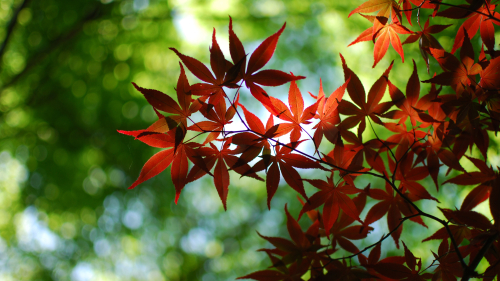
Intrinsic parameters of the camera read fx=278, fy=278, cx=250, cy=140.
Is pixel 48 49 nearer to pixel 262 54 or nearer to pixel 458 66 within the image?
pixel 262 54

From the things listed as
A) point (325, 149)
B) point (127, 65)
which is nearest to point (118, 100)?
point (127, 65)

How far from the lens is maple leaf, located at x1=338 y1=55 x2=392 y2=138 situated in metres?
0.40

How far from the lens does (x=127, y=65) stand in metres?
2.21

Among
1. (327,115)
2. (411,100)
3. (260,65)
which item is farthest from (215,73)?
(411,100)

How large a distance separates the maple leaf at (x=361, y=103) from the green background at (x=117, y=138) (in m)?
1.65

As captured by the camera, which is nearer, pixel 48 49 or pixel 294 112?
pixel 294 112

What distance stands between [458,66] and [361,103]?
0.13m

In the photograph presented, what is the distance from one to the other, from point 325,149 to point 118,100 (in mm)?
1619

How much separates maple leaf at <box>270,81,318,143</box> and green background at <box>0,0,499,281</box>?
5.45ft

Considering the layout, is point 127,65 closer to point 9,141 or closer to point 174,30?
point 174,30

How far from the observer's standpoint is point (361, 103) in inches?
16.2

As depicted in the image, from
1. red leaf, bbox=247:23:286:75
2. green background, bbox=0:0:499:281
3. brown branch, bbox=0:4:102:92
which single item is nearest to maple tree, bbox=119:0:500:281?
red leaf, bbox=247:23:286:75

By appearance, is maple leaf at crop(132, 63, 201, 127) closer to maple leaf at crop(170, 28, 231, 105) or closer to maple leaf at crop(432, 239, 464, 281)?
maple leaf at crop(170, 28, 231, 105)

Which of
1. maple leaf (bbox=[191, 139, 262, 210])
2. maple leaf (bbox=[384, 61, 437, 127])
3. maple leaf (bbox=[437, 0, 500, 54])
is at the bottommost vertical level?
maple leaf (bbox=[191, 139, 262, 210])
